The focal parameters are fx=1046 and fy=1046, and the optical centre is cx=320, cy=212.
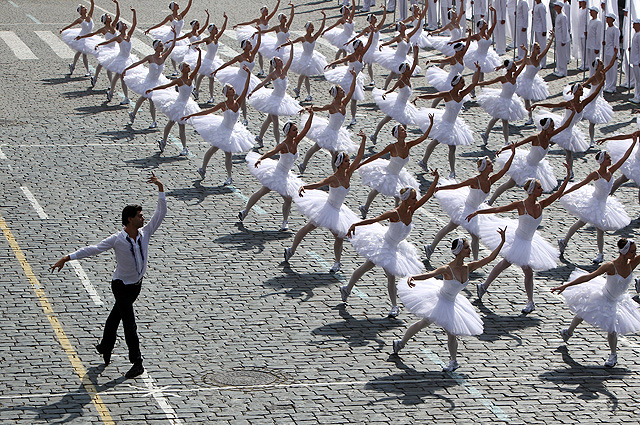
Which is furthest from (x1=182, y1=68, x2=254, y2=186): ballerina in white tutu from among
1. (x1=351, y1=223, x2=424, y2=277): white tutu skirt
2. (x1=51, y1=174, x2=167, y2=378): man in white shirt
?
(x1=51, y1=174, x2=167, y2=378): man in white shirt

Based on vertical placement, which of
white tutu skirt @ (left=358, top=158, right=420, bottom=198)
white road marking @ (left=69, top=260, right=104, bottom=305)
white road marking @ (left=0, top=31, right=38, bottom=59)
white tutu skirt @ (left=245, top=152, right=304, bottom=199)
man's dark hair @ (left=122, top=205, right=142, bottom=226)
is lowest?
white road marking @ (left=0, top=31, right=38, bottom=59)

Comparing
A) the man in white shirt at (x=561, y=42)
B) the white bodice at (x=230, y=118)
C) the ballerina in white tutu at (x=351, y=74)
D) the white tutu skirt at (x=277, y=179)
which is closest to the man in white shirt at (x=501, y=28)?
the man in white shirt at (x=561, y=42)

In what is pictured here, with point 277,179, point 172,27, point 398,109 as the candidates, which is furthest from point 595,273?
point 172,27

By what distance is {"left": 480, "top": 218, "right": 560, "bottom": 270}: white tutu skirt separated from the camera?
608 inches

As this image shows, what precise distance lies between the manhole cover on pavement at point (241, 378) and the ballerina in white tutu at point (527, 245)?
171 inches

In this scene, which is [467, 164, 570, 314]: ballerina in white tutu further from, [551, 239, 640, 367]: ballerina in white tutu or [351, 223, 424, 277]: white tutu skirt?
[551, 239, 640, 367]: ballerina in white tutu

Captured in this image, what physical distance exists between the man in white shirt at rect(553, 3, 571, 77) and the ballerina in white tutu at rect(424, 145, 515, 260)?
1694 centimetres

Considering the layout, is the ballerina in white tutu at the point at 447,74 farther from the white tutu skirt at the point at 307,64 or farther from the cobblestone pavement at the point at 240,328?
the cobblestone pavement at the point at 240,328

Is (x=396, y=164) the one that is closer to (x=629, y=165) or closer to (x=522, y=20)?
(x=629, y=165)

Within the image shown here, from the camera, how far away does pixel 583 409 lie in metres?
12.6

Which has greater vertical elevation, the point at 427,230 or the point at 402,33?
the point at 402,33

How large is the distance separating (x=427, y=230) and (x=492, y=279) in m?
3.34

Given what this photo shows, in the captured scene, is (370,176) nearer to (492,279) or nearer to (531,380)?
(492,279)

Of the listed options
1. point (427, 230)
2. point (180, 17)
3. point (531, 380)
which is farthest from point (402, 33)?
point (531, 380)
